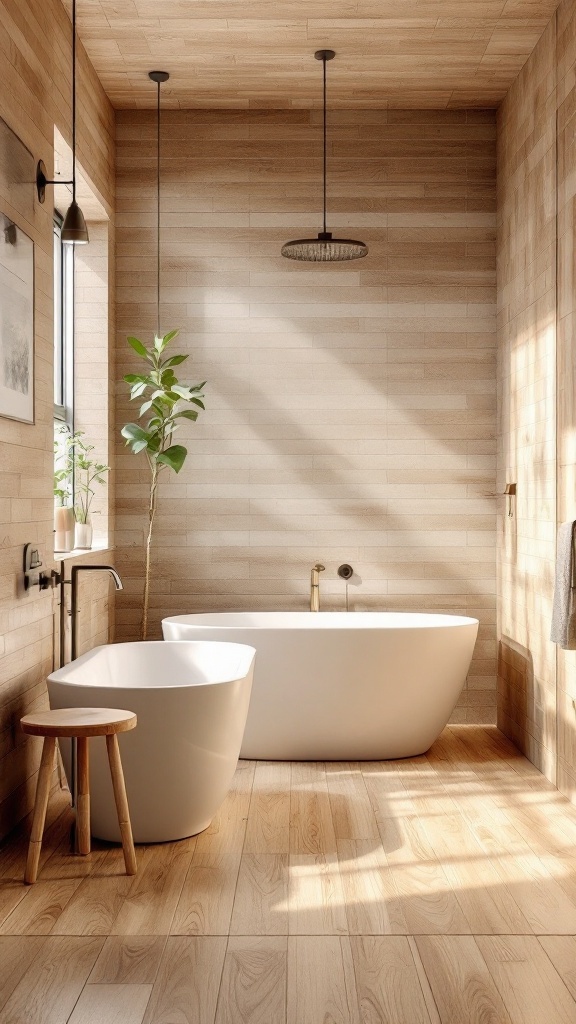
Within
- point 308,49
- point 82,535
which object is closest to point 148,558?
point 82,535

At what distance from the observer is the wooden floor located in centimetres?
237

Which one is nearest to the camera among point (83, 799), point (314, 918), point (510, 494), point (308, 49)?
point (314, 918)

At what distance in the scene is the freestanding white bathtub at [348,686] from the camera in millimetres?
4531

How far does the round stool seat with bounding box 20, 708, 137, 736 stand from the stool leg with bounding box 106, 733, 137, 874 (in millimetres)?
60

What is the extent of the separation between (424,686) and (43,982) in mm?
2523

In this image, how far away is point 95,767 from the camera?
11.1 ft

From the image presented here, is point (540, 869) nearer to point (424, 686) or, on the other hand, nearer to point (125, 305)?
point (424, 686)

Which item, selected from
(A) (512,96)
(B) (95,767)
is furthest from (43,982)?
(A) (512,96)

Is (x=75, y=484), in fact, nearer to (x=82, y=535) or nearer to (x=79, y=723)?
(x=82, y=535)

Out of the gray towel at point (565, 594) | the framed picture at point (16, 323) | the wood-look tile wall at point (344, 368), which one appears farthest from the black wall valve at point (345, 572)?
the framed picture at point (16, 323)

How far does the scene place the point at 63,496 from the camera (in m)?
4.67

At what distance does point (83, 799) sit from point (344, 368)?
3.01 m

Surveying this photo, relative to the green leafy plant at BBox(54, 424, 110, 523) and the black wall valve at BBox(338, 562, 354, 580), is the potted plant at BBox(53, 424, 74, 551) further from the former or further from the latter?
the black wall valve at BBox(338, 562, 354, 580)

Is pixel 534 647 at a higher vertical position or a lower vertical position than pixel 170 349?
lower
